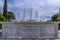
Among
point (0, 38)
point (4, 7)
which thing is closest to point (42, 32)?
point (0, 38)

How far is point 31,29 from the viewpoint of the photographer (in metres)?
10.6

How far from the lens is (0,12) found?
84.0ft

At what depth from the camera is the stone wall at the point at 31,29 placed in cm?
1049

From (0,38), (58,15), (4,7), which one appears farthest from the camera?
(58,15)

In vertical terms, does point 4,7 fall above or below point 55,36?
above

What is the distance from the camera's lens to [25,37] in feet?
33.8

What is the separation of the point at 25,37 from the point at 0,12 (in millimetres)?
16170

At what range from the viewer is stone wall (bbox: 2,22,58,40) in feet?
34.4

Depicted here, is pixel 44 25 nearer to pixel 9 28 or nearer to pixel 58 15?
pixel 9 28

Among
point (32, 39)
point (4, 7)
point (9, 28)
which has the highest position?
point (4, 7)

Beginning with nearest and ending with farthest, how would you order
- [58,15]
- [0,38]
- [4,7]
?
[0,38], [4,7], [58,15]

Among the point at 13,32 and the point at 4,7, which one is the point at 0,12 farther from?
the point at 13,32

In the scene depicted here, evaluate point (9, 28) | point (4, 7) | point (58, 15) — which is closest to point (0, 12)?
point (4, 7)

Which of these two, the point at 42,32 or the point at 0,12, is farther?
the point at 0,12
